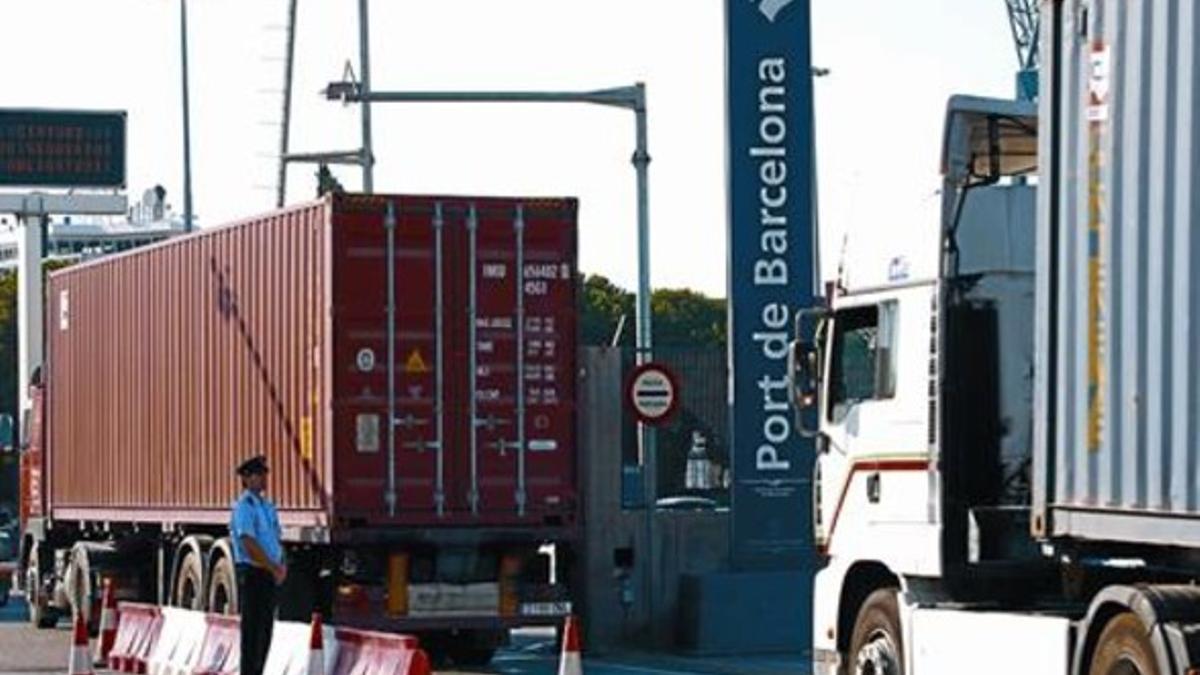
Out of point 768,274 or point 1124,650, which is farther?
point 768,274

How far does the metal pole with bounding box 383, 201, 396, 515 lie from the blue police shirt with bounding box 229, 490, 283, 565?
3.31 metres

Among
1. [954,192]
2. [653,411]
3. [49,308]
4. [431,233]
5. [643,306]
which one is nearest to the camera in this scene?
[954,192]

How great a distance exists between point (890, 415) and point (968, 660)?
5.98 feet

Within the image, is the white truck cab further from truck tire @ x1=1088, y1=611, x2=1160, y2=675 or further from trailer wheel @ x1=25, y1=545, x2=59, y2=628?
trailer wheel @ x1=25, y1=545, x2=59, y2=628

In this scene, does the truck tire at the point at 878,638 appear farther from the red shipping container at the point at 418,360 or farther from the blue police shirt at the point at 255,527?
the red shipping container at the point at 418,360

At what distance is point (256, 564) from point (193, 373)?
7953mm

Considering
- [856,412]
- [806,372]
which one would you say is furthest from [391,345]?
[856,412]

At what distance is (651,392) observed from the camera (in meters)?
29.6

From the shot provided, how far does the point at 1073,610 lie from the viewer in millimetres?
16594

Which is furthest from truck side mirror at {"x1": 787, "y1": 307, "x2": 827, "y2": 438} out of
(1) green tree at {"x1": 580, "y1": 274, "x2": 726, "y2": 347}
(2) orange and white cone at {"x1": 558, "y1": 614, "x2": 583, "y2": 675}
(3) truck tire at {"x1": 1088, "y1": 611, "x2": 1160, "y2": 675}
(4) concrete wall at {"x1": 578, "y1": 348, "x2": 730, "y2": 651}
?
(1) green tree at {"x1": 580, "y1": 274, "x2": 726, "y2": 347}

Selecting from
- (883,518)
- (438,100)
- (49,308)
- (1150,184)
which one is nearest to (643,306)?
(438,100)

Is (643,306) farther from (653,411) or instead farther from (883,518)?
(883,518)

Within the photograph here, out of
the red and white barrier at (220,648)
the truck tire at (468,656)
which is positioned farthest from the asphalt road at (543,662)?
the red and white barrier at (220,648)

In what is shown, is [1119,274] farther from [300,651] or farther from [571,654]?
[300,651]
